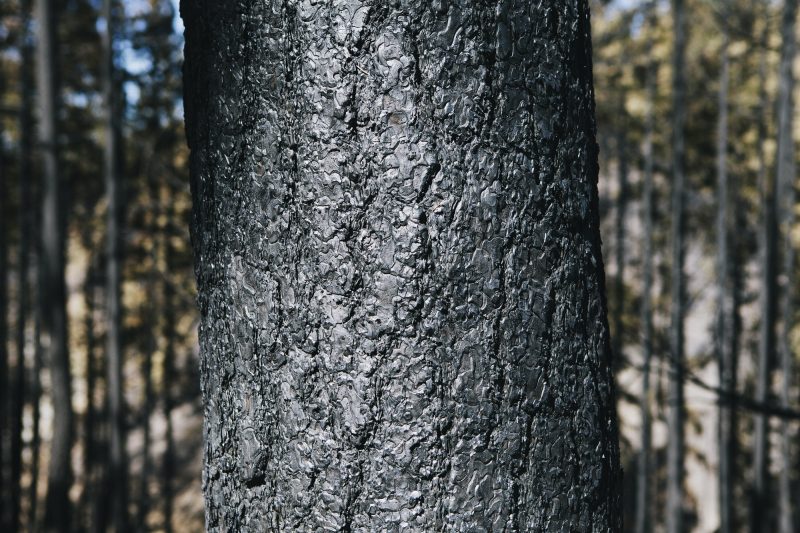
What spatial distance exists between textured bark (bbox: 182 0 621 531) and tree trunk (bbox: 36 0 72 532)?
651cm

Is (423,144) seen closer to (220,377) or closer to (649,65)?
(220,377)

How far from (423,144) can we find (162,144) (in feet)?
27.1

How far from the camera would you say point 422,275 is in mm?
512

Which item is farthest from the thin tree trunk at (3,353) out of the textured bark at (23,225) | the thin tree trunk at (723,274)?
the thin tree trunk at (723,274)

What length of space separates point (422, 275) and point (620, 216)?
38.0 feet

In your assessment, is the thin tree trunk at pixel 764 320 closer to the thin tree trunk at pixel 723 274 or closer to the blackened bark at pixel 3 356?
the thin tree trunk at pixel 723 274

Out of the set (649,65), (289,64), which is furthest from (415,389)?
(649,65)

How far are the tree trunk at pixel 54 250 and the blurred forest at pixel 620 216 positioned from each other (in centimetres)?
2

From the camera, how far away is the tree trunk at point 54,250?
625 cm

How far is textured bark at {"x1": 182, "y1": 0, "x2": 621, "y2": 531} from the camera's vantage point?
511 millimetres

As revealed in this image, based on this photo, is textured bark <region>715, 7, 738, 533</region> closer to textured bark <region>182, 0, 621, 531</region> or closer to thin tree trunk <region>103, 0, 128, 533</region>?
thin tree trunk <region>103, 0, 128, 533</region>

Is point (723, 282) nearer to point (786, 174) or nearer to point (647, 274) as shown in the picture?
point (647, 274)

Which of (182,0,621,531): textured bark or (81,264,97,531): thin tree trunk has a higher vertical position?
(182,0,621,531): textured bark

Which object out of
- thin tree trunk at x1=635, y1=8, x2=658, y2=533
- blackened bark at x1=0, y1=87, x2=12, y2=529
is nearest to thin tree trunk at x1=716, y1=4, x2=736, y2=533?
thin tree trunk at x1=635, y1=8, x2=658, y2=533
